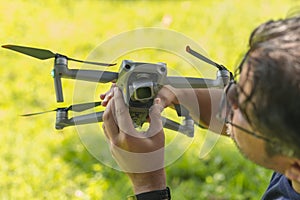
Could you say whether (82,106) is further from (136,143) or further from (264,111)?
(264,111)

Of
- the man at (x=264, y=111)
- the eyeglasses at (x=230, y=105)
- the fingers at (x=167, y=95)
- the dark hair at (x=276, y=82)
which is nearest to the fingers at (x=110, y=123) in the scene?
the man at (x=264, y=111)

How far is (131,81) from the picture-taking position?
1.46 meters

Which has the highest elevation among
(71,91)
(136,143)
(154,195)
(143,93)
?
(71,91)

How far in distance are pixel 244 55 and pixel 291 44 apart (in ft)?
0.42

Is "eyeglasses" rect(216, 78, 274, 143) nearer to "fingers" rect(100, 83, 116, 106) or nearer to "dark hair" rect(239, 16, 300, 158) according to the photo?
"dark hair" rect(239, 16, 300, 158)

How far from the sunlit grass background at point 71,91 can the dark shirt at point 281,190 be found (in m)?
0.33

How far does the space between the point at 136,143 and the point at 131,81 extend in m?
0.19

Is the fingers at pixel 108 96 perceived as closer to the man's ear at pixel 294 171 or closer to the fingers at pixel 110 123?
the fingers at pixel 110 123

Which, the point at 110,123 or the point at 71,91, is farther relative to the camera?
the point at 71,91

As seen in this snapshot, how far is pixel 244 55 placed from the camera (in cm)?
137

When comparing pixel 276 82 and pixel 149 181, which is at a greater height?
pixel 276 82

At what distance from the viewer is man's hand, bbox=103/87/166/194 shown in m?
1.55

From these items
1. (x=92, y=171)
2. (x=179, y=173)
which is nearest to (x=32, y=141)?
(x=92, y=171)

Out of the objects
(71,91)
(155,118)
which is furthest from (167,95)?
(71,91)
